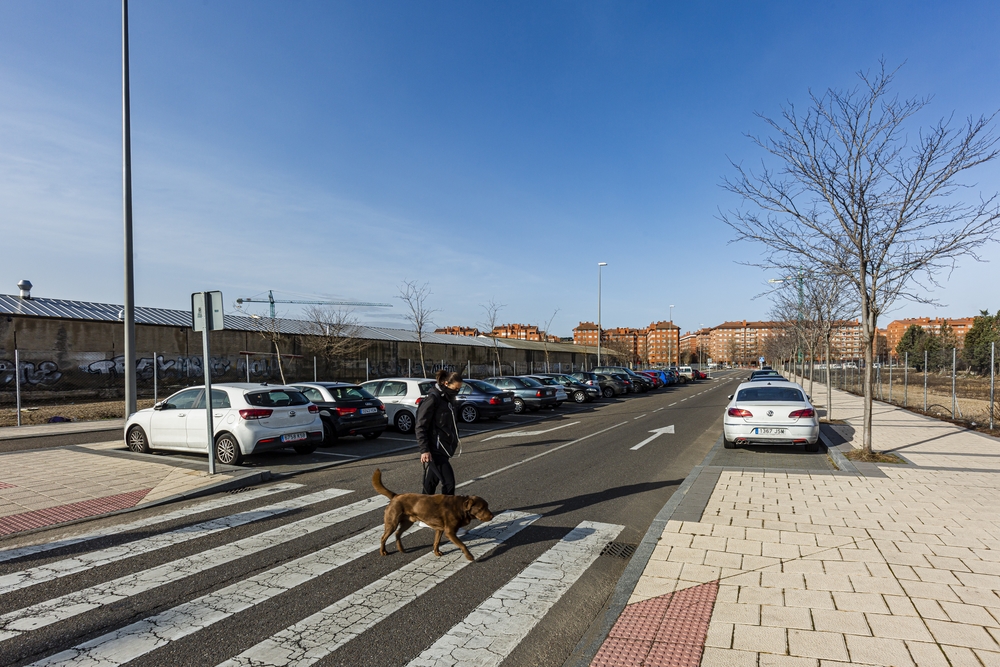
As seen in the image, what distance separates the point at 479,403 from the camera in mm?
17203

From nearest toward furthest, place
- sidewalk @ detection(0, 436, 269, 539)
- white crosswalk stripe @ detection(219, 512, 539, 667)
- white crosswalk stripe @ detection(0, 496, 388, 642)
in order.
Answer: white crosswalk stripe @ detection(219, 512, 539, 667) → white crosswalk stripe @ detection(0, 496, 388, 642) → sidewalk @ detection(0, 436, 269, 539)

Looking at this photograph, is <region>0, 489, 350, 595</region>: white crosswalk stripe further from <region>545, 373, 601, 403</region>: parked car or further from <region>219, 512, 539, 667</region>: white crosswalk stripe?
<region>545, 373, 601, 403</region>: parked car

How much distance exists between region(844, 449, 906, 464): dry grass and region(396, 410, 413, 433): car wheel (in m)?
9.51

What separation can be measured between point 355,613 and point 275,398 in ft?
23.2

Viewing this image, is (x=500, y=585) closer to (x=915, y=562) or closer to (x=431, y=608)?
(x=431, y=608)

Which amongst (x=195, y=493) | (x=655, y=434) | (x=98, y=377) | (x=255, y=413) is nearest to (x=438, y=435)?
(x=195, y=493)

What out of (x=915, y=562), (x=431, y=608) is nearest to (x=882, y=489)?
(x=915, y=562)

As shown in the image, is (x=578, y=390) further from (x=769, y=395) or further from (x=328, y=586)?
(x=328, y=586)

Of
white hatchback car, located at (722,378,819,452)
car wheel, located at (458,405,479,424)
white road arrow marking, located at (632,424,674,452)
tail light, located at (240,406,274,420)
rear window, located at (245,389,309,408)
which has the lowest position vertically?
white road arrow marking, located at (632,424,674,452)

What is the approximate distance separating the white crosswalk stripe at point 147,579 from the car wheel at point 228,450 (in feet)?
13.1

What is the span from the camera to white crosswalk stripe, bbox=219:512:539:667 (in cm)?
349

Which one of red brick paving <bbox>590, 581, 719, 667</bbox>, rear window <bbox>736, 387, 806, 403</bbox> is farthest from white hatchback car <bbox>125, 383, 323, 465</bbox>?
rear window <bbox>736, 387, 806, 403</bbox>

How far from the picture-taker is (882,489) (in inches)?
294

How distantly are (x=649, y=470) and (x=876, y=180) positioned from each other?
6.64m
